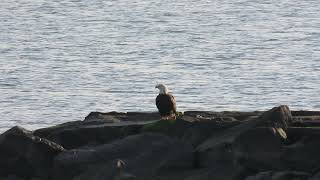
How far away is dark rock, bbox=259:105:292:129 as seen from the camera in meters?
19.5

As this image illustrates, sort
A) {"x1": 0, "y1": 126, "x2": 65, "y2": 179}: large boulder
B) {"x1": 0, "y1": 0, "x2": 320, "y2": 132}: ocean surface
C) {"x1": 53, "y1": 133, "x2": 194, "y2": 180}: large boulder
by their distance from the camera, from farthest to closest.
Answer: {"x1": 0, "y1": 0, "x2": 320, "y2": 132}: ocean surface < {"x1": 0, "y1": 126, "x2": 65, "y2": 179}: large boulder < {"x1": 53, "y1": 133, "x2": 194, "y2": 180}: large boulder

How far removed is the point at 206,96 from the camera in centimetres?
4284

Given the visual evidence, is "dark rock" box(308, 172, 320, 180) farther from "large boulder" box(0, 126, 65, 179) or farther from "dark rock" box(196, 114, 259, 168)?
"large boulder" box(0, 126, 65, 179)

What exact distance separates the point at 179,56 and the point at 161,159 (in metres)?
36.4

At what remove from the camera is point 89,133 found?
71.1ft

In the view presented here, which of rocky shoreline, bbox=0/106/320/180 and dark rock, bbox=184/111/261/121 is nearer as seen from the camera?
rocky shoreline, bbox=0/106/320/180

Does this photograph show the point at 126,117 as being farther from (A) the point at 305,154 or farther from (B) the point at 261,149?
(A) the point at 305,154

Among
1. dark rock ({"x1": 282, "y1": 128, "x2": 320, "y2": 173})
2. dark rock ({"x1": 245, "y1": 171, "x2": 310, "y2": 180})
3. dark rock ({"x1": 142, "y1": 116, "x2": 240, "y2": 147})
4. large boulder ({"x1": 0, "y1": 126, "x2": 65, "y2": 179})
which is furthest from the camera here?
large boulder ({"x1": 0, "y1": 126, "x2": 65, "y2": 179})

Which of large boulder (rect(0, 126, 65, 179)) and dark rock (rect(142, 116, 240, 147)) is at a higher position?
dark rock (rect(142, 116, 240, 147))

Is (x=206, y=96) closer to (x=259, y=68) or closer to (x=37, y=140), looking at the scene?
(x=259, y=68)

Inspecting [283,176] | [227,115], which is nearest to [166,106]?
[227,115]

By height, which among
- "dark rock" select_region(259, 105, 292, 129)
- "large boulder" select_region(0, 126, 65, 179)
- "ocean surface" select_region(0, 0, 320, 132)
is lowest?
"ocean surface" select_region(0, 0, 320, 132)

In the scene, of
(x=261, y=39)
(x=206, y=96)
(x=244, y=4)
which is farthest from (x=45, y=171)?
(x=244, y=4)

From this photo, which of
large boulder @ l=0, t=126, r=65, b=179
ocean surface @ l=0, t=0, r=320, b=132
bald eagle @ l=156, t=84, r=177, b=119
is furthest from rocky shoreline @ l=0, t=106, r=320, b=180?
ocean surface @ l=0, t=0, r=320, b=132
